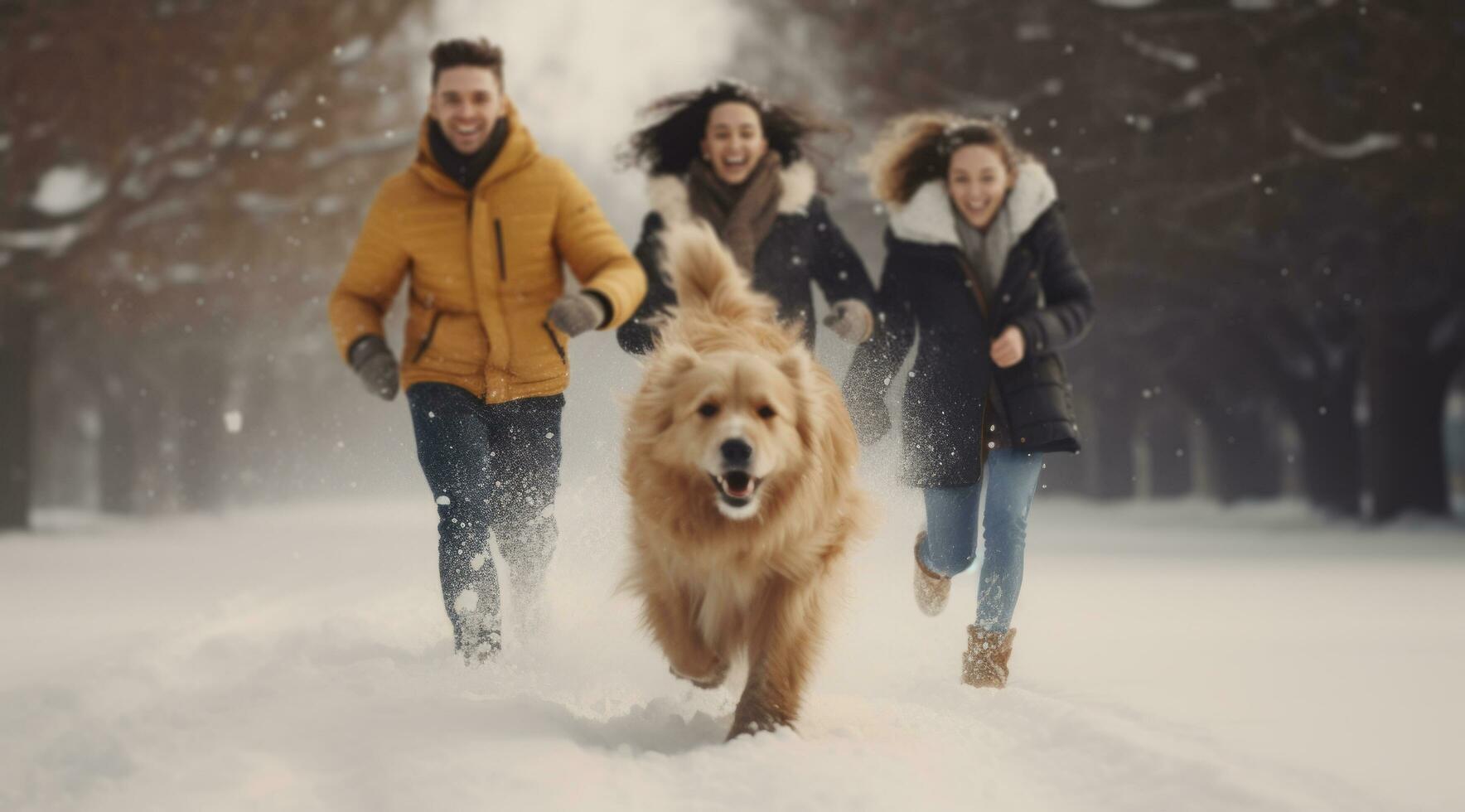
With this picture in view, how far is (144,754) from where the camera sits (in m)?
4.34

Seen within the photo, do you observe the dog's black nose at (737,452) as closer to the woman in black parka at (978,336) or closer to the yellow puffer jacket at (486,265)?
the yellow puffer jacket at (486,265)

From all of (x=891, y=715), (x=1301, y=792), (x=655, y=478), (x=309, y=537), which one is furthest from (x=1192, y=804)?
(x=309, y=537)

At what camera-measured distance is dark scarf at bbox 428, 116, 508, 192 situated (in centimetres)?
630

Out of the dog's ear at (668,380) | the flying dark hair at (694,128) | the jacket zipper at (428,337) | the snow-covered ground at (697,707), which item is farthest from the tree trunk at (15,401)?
the dog's ear at (668,380)

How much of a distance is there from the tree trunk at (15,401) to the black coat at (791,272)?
52.6ft

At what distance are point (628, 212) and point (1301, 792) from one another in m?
21.9

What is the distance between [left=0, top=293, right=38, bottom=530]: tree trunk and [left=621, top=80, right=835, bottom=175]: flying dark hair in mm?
15761

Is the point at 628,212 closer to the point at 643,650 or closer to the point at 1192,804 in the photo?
the point at 643,650

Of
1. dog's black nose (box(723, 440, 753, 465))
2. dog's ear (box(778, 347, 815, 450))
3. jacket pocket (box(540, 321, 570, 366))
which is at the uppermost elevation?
jacket pocket (box(540, 321, 570, 366))

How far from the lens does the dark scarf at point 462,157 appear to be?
630 cm

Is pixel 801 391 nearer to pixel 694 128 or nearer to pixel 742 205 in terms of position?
pixel 742 205

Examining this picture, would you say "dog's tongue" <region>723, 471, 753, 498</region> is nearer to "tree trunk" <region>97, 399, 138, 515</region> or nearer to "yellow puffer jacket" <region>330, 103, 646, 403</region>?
"yellow puffer jacket" <region>330, 103, 646, 403</region>

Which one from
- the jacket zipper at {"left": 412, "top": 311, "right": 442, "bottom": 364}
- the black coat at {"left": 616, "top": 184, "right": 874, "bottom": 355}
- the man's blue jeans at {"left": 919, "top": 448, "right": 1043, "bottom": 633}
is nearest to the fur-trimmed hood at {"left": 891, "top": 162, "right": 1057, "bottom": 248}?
the black coat at {"left": 616, "top": 184, "right": 874, "bottom": 355}

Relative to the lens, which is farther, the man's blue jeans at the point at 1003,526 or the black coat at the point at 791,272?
the black coat at the point at 791,272
